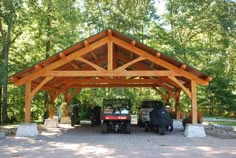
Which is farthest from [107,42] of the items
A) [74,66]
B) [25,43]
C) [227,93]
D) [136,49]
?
[227,93]

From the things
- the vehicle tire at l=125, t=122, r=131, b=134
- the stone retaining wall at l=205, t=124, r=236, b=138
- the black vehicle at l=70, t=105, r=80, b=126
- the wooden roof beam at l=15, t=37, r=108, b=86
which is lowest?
the stone retaining wall at l=205, t=124, r=236, b=138

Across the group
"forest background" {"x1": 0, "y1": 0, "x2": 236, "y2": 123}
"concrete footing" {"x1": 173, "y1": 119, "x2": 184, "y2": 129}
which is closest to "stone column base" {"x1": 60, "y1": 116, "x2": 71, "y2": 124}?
"forest background" {"x1": 0, "y1": 0, "x2": 236, "y2": 123}

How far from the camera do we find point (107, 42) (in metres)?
14.2

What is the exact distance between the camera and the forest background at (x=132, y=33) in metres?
24.2

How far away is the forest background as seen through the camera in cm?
2420

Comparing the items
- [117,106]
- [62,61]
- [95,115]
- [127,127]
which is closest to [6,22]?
[62,61]

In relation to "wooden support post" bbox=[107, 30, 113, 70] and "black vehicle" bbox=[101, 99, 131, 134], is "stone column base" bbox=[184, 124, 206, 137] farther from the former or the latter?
"wooden support post" bbox=[107, 30, 113, 70]

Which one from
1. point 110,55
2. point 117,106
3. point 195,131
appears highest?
point 110,55

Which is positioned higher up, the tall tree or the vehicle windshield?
the tall tree

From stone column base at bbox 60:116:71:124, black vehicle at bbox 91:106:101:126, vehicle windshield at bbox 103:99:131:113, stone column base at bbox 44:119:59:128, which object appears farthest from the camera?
stone column base at bbox 60:116:71:124

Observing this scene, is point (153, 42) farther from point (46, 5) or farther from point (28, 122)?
point (28, 122)

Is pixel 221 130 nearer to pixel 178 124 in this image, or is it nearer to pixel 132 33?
pixel 178 124

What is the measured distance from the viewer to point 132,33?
30062 mm

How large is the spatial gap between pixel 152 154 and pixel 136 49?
21.1ft
